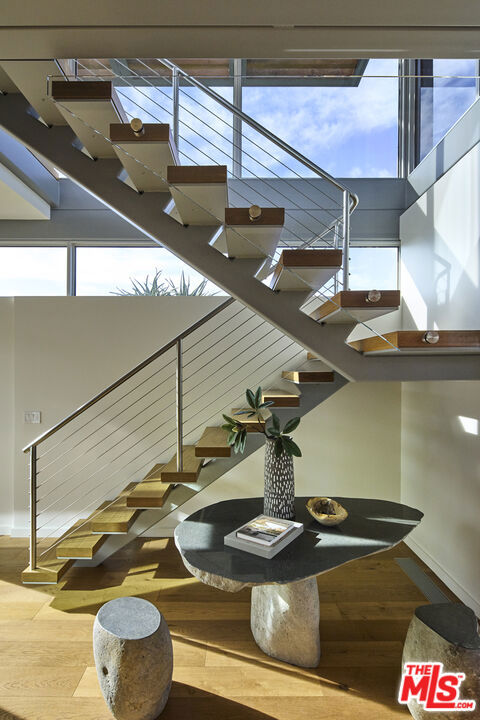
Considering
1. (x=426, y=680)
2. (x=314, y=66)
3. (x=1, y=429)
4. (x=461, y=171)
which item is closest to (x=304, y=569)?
(x=426, y=680)

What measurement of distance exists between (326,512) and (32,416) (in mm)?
2636

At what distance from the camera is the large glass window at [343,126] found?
157 inches

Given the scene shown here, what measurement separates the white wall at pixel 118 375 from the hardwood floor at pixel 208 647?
0.70 meters

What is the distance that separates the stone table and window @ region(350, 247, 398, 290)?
2170mm

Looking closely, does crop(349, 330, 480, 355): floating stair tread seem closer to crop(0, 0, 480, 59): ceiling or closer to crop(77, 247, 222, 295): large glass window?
crop(0, 0, 480, 59): ceiling

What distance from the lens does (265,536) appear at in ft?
6.32

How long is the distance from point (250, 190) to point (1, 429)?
299 cm

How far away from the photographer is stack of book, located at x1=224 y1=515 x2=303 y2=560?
1860mm

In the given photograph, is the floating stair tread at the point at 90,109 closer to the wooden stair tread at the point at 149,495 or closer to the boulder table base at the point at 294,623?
the wooden stair tread at the point at 149,495

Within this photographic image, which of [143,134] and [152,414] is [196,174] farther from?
[152,414]

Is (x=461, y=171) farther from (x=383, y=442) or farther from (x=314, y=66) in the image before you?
(x=314, y=66)

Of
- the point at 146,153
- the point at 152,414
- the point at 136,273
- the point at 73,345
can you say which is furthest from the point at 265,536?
the point at 136,273

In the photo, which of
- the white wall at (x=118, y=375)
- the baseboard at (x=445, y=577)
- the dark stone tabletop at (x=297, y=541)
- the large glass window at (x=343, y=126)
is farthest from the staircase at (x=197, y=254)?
the large glass window at (x=343, y=126)

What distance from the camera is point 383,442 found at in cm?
371
